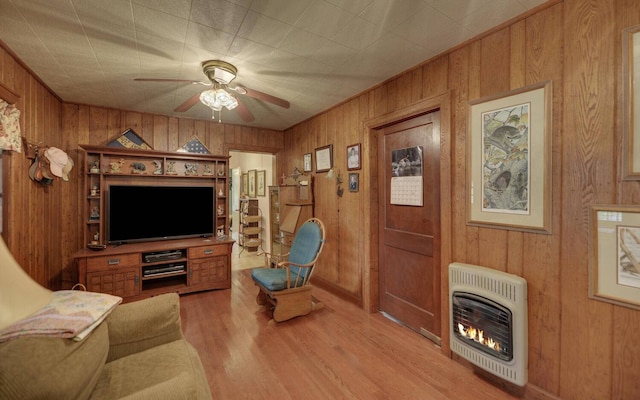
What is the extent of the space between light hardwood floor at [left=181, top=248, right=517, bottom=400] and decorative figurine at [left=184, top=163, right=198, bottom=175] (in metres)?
2.01

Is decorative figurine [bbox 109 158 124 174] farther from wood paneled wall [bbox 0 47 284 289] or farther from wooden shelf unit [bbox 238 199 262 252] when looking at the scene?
wooden shelf unit [bbox 238 199 262 252]

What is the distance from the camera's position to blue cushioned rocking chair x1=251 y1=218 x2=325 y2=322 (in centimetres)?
284

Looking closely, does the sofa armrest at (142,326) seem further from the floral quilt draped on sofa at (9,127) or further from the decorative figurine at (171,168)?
the decorative figurine at (171,168)

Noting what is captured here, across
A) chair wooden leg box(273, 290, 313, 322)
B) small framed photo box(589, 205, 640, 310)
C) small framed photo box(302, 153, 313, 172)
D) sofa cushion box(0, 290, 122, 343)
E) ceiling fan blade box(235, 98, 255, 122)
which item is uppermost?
ceiling fan blade box(235, 98, 255, 122)

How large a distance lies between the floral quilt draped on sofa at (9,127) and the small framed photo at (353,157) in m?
3.14

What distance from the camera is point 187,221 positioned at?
3979mm

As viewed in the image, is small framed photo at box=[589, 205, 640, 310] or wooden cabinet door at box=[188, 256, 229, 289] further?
wooden cabinet door at box=[188, 256, 229, 289]

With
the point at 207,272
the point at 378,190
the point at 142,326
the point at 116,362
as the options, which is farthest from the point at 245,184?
the point at 116,362

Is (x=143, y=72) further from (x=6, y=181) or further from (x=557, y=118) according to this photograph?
(x=557, y=118)

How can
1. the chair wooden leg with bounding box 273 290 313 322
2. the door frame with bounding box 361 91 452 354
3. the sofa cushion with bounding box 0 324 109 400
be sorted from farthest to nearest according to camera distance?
the chair wooden leg with bounding box 273 290 313 322 → the door frame with bounding box 361 91 452 354 → the sofa cushion with bounding box 0 324 109 400

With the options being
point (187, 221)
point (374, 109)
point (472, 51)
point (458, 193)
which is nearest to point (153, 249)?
point (187, 221)

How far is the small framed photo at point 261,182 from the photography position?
6.08 metres

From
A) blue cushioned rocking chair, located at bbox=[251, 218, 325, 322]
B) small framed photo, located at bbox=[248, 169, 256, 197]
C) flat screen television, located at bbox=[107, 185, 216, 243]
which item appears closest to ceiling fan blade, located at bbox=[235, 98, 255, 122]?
blue cushioned rocking chair, located at bbox=[251, 218, 325, 322]

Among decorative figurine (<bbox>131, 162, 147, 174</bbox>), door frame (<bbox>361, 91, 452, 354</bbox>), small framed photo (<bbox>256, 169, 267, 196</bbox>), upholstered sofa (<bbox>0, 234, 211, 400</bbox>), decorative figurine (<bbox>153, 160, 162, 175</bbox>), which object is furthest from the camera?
small framed photo (<bbox>256, 169, 267, 196</bbox>)
